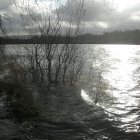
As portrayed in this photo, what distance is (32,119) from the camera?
360 inches

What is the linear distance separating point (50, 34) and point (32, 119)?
6.88 m

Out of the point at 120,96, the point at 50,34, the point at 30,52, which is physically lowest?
the point at 120,96

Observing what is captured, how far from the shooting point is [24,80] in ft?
53.8

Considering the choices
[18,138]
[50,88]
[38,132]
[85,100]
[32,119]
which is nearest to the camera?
[18,138]

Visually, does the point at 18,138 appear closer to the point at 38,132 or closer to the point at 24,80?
the point at 38,132

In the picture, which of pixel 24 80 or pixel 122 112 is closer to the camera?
pixel 122 112

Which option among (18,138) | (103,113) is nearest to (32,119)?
(18,138)

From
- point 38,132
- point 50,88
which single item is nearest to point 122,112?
point 38,132

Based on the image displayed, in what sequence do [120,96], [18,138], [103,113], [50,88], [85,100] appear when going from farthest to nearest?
[50,88] → [120,96] → [85,100] → [103,113] → [18,138]

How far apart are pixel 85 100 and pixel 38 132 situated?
15.7ft

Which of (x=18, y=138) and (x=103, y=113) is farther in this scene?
(x=103, y=113)

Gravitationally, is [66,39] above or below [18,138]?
above

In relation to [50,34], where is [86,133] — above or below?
below

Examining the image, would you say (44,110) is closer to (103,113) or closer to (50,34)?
(103,113)
